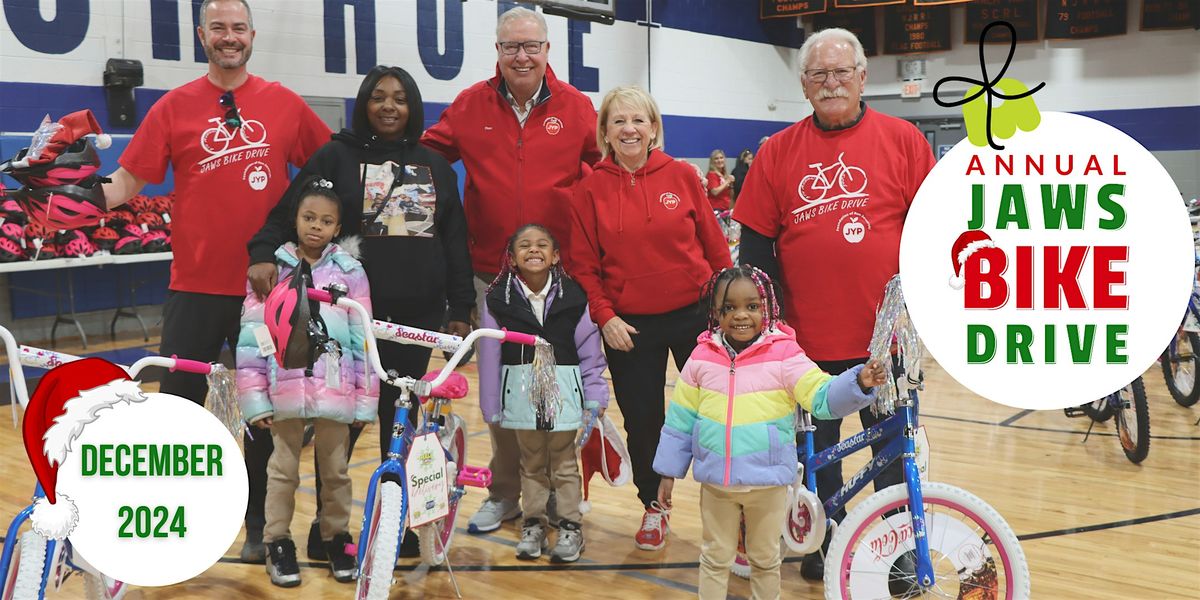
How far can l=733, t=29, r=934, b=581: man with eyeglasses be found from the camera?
2.89 metres

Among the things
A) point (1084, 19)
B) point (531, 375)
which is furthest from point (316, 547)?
point (1084, 19)

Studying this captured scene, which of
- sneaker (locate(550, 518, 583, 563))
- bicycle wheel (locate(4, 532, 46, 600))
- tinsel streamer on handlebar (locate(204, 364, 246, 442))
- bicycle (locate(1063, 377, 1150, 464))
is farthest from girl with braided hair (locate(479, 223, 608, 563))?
bicycle (locate(1063, 377, 1150, 464))

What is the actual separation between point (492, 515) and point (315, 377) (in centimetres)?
100

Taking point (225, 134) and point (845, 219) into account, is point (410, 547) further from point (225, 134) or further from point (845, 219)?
point (845, 219)

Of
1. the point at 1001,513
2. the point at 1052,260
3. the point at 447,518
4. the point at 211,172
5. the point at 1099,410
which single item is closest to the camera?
the point at 1052,260

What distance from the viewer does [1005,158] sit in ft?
7.95

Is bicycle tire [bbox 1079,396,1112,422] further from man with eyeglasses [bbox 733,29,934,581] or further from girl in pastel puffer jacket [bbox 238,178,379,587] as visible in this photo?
girl in pastel puffer jacket [bbox 238,178,379,587]

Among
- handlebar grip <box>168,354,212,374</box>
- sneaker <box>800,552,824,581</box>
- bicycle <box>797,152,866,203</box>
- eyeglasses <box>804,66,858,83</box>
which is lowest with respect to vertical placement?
sneaker <box>800,552,824,581</box>

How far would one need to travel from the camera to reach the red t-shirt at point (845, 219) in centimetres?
290

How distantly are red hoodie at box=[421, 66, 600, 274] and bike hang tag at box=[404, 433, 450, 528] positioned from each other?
0.74 metres

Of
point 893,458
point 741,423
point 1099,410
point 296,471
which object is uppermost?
point 741,423

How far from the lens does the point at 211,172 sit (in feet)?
10.4

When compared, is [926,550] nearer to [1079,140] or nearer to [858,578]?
[858,578]

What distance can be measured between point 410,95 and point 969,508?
6.24 feet
